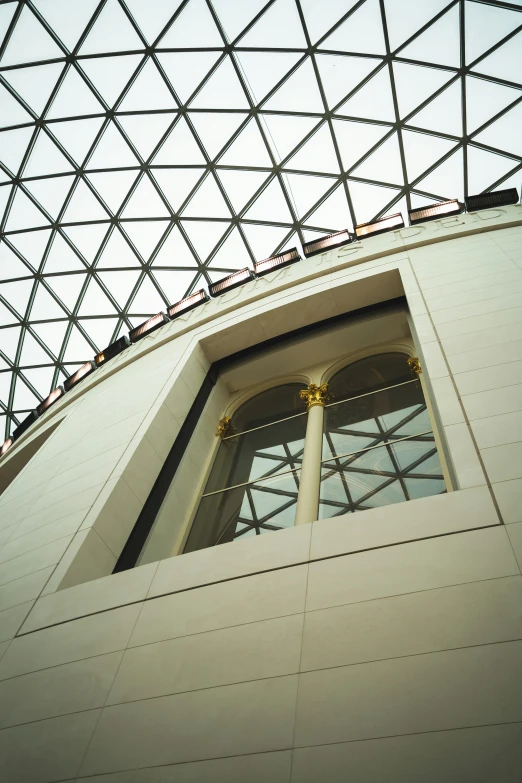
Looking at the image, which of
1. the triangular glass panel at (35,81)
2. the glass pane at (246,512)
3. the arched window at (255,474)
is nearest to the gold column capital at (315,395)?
the arched window at (255,474)

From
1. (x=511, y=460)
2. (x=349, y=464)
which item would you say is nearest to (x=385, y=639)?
(x=511, y=460)

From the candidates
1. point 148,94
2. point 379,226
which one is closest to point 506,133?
point 379,226

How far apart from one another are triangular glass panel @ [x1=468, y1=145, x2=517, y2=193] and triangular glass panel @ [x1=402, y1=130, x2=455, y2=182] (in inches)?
33.7

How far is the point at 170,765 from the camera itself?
14.4 ft

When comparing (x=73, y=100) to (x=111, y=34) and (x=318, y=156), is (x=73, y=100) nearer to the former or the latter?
(x=111, y=34)

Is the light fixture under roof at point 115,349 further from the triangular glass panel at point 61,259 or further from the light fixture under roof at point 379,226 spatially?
the light fixture under roof at point 379,226

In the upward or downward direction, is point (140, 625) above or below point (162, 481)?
below

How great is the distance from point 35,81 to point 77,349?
10.6 m

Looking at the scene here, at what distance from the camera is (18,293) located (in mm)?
22859

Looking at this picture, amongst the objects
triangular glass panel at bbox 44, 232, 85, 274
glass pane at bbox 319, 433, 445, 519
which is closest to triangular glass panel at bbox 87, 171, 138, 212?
triangular glass panel at bbox 44, 232, 85, 274

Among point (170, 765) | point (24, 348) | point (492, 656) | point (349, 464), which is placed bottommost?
point (170, 765)

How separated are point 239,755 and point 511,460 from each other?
4246 millimetres

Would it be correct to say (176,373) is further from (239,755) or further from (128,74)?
(128,74)

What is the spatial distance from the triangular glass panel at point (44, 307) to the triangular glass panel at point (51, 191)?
11.4 feet
